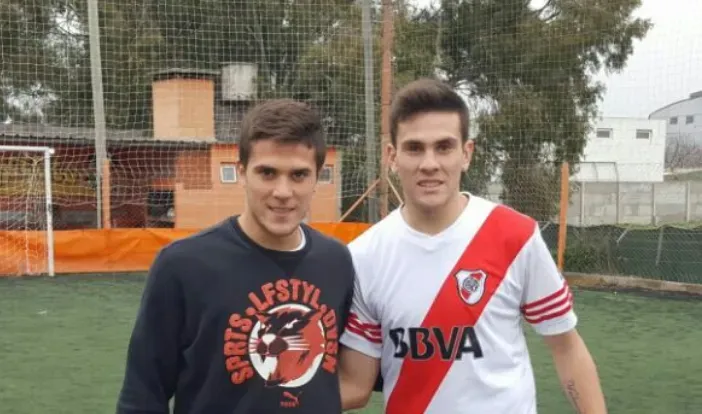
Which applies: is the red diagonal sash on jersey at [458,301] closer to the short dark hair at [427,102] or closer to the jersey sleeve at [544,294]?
the jersey sleeve at [544,294]

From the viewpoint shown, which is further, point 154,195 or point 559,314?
point 154,195

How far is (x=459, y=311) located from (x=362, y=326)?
0.25m

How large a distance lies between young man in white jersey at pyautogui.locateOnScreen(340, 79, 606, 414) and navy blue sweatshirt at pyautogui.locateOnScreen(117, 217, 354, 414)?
0.53 ft

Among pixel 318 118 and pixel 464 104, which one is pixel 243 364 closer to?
pixel 318 118

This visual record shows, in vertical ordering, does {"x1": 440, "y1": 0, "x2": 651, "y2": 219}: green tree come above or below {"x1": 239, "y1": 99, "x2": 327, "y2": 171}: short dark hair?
above

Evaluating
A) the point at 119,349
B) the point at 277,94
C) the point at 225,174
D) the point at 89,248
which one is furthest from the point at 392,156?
the point at 277,94

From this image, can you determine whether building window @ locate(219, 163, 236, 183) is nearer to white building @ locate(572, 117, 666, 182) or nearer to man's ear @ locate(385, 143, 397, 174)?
man's ear @ locate(385, 143, 397, 174)

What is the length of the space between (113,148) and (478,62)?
8.99 m

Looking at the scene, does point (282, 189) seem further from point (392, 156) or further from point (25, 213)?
point (25, 213)

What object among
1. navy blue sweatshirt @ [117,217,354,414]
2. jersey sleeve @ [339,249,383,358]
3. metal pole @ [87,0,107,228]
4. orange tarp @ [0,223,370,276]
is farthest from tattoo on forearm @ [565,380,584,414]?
metal pole @ [87,0,107,228]

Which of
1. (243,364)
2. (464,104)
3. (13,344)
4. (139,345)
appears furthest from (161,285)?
(13,344)

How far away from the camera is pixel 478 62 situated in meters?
19.6

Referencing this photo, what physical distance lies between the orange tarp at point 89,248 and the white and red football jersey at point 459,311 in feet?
30.5

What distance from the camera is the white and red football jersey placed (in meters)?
1.87
